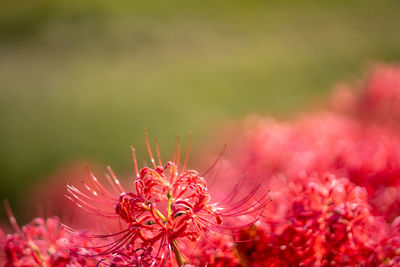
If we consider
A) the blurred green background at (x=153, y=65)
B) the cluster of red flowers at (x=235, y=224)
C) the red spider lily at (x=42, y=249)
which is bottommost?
the red spider lily at (x=42, y=249)

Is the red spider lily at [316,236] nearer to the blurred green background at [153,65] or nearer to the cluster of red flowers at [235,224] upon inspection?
the cluster of red flowers at [235,224]

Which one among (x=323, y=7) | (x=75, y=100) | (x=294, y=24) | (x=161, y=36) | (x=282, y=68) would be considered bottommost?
(x=75, y=100)

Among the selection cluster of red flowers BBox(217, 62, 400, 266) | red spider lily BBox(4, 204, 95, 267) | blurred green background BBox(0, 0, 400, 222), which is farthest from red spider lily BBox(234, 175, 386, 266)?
blurred green background BBox(0, 0, 400, 222)

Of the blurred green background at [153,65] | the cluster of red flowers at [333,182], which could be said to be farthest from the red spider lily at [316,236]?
the blurred green background at [153,65]

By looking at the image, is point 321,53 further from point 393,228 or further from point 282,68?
point 393,228

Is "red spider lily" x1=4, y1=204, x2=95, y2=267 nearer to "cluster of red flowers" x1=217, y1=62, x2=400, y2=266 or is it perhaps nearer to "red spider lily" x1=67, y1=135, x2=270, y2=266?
"red spider lily" x1=67, y1=135, x2=270, y2=266


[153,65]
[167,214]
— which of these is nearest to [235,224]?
[167,214]

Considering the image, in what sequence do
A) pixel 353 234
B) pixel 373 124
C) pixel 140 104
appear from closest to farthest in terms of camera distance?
pixel 353 234 < pixel 373 124 < pixel 140 104

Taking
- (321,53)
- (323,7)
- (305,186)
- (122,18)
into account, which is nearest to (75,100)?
(122,18)
